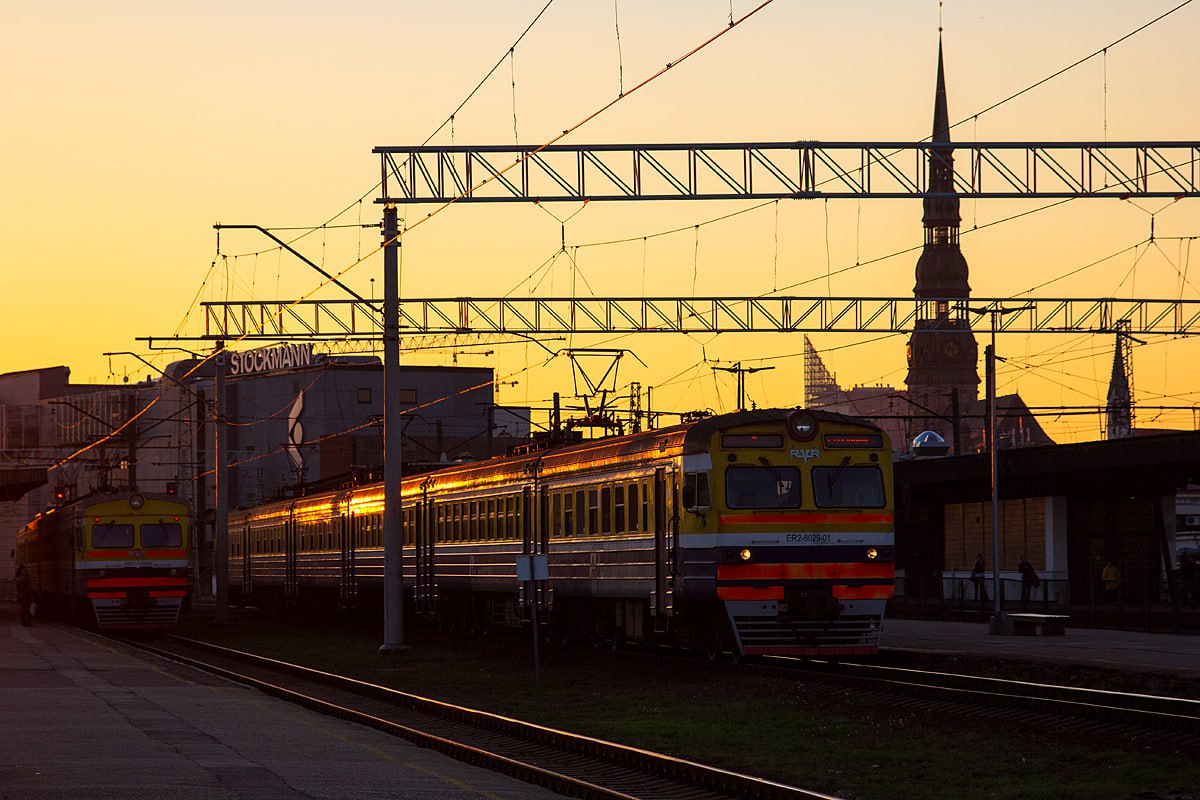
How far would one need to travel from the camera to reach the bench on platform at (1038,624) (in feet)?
112

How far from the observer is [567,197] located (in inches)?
1371

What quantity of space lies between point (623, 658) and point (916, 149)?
12202mm

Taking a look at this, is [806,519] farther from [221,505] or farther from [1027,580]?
[221,505]

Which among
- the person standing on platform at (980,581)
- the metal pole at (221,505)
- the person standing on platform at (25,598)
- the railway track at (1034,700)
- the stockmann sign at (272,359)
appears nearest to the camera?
the railway track at (1034,700)

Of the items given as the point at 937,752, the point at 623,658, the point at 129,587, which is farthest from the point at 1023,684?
the point at 129,587

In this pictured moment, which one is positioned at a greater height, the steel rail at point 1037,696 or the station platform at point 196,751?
the steel rail at point 1037,696

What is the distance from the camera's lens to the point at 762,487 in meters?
24.6

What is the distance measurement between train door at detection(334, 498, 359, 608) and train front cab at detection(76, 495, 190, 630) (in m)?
Result: 3.77

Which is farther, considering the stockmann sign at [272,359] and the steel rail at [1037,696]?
the stockmann sign at [272,359]

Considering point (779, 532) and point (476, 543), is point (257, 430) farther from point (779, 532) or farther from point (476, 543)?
point (779, 532)

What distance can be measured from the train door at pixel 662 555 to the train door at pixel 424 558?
44.0ft

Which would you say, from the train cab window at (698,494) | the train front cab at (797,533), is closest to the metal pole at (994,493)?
the train front cab at (797,533)

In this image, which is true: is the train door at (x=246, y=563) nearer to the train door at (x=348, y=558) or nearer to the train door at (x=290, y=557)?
the train door at (x=290, y=557)

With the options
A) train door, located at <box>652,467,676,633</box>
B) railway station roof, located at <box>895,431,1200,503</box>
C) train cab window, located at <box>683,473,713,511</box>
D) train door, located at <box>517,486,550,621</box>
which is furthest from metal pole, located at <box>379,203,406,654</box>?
railway station roof, located at <box>895,431,1200,503</box>
